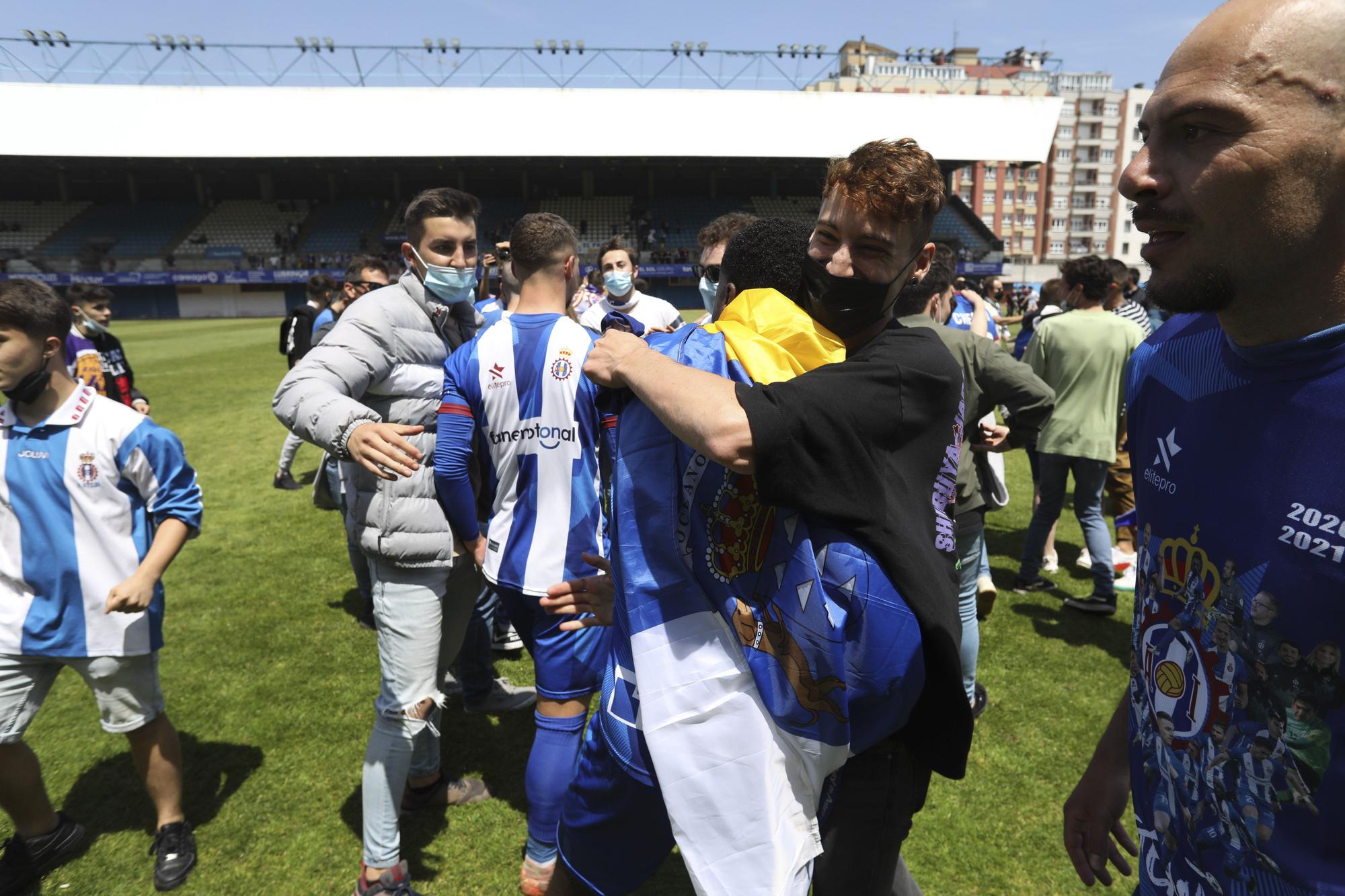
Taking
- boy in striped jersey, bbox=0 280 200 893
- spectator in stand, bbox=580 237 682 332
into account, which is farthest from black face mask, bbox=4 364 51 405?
spectator in stand, bbox=580 237 682 332

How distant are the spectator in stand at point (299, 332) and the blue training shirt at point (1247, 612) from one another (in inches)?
310

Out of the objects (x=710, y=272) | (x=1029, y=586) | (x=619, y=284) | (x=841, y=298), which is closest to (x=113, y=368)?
(x=619, y=284)

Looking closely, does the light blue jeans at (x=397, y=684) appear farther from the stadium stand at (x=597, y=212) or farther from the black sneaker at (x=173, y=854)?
the stadium stand at (x=597, y=212)

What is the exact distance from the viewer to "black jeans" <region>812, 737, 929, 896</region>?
1708mm

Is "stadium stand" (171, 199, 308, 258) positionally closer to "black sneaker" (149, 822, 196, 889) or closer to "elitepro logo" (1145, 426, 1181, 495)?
"black sneaker" (149, 822, 196, 889)

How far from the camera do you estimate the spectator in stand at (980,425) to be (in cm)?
343

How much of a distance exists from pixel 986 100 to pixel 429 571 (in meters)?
42.7

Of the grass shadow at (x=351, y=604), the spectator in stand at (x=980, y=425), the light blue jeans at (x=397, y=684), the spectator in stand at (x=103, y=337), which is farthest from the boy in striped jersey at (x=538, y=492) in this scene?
the spectator in stand at (x=103, y=337)

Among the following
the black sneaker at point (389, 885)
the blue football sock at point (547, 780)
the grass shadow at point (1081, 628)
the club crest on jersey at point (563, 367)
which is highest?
the club crest on jersey at point (563, 367)

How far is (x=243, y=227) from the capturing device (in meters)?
41.8

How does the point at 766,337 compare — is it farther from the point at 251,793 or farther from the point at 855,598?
the point at 251,793

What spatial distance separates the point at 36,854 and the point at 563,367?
2755 mm

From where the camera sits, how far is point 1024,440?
3.49 meters

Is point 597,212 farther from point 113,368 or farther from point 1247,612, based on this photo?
point 1247,612
